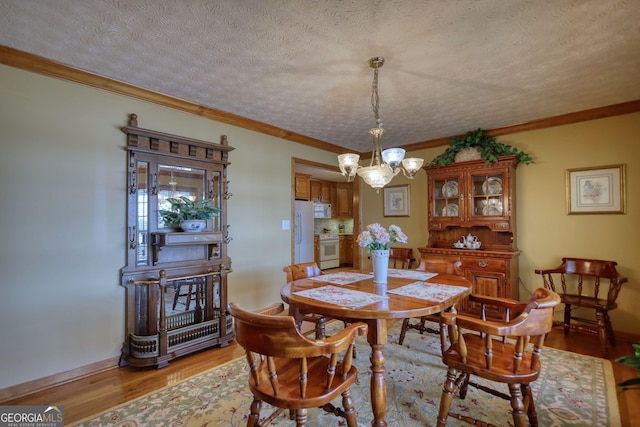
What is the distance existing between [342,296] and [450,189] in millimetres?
2764

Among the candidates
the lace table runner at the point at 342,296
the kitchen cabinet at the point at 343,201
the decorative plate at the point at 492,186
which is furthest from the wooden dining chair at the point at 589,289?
the kitchen cabinet at the point at 343,201

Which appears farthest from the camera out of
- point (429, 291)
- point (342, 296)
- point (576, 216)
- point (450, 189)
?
point (450, 189)

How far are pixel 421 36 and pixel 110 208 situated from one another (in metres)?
2.68

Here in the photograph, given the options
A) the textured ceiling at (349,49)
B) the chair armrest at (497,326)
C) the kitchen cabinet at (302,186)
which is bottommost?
the chair armrest at (497,326)

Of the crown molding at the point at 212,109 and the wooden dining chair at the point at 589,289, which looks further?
the wooden dining chair at the point at 589,289

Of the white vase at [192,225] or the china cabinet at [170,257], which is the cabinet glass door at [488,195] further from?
the white vase at [192,225]

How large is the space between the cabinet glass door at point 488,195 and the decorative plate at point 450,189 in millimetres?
230

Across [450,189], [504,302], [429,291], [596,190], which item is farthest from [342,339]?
[596,190]

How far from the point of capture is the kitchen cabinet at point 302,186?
264 inches

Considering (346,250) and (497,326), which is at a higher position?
(497,326)

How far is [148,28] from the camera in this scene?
5.90 ft

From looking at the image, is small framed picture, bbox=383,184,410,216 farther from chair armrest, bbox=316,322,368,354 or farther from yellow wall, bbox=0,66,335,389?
chair armrest, bbox=316,322,368,354

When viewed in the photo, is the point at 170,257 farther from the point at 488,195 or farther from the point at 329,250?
the point at 329,250

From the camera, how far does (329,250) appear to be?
7.28 metres
